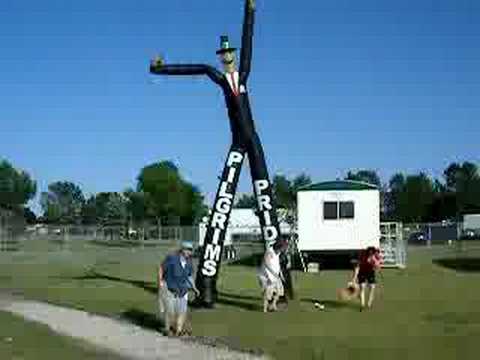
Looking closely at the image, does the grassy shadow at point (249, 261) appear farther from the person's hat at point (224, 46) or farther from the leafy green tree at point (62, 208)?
the leafy green tree at point (62, 208)

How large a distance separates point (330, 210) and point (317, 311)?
18579 mm

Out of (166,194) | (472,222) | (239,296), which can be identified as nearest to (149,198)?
(166,194)

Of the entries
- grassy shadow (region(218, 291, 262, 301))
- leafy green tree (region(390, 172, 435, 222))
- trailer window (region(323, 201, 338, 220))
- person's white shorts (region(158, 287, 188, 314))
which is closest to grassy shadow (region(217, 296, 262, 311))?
grassy shadow (region(218, 291, 262, 301))

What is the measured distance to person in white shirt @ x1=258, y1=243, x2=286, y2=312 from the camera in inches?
774

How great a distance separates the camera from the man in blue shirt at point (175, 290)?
53.1 feet

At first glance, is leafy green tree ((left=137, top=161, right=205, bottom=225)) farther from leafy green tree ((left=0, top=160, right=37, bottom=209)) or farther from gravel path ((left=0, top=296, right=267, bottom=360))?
gravel path ((left=0, top=296, right=267, bottom=360))

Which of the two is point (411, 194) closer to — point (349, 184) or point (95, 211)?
point (95, 211)

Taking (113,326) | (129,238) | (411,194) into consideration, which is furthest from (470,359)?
(411,194)

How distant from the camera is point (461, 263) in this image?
41156 mm

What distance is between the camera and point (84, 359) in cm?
1346

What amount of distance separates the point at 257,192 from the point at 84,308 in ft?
15.6

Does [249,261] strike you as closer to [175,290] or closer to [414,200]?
[175,290]

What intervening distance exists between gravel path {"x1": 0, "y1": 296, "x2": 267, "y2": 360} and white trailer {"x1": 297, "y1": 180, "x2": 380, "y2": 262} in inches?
688

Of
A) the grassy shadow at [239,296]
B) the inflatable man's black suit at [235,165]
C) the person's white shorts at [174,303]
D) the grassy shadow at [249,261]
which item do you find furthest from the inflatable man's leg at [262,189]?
the grassy shadow at [249,261]
